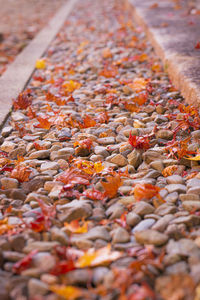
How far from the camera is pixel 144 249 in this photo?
1.26 metres

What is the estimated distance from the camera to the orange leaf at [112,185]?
5.30ft

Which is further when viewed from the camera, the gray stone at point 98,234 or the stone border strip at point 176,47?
the stone border strip at point 176,47

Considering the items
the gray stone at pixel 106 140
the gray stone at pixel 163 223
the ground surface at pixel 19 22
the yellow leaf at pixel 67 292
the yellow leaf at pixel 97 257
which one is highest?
the ground surface at pixel 19 22

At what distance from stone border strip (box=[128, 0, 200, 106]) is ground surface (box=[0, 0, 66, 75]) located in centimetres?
194

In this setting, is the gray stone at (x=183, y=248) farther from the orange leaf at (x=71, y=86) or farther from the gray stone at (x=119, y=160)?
the orange leaf at (x=71, y=86)

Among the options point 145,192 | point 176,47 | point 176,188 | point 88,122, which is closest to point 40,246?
point 145,192

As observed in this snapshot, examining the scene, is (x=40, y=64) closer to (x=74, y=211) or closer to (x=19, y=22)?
(x=74, y=211)

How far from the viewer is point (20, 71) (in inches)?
140

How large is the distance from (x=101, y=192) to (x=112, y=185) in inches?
2.8

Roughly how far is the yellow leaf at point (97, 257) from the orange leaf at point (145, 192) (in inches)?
14.5

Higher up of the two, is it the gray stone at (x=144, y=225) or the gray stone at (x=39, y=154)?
the gray stone at (x=39, y=154)

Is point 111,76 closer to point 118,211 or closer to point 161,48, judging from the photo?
point 161,48

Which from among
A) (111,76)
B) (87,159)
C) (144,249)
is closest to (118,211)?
(144,249)

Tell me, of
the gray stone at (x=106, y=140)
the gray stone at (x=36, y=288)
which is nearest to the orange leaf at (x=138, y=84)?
the gray stone at (x=106, y=140)
